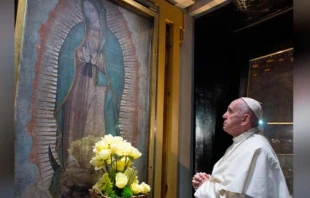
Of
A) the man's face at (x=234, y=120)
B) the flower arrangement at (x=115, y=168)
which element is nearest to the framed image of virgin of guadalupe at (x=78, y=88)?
the flower arrangement at (x=115, y=168)

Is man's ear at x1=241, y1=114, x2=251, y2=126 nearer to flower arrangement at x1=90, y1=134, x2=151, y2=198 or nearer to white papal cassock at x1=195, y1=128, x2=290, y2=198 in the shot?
white papal cassock at x1=195, y1=128, x2=290, y2=198

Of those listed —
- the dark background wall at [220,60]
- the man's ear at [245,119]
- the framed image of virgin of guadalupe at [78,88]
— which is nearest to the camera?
the framed image of virgin of guadalupe at [78,88]

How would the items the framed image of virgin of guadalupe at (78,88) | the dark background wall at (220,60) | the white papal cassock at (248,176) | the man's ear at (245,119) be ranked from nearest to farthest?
1. the framed image of virgin of guadalupe at (78,88)
2. the white papal cassock at (248,176)
3. the man's ear at (245,119)
4. the dark background wall at (220,60)

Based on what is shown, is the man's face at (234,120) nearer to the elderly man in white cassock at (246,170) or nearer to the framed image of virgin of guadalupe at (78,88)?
the elderly man in white cassock at (246,170)

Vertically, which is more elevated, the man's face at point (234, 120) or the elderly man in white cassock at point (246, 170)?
the man's face at point (234, 120)

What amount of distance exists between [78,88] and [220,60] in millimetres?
1666

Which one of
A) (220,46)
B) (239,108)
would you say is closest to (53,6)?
(239,108)

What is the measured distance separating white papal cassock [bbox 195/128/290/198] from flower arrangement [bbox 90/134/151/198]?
18.7 inches

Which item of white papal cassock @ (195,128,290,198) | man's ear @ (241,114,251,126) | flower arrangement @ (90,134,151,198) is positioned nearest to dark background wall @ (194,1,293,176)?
man's ear @ (241,114,251,126)

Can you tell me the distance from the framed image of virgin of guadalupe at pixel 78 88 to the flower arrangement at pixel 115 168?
0.17 metres

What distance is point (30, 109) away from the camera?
1563 millimetres

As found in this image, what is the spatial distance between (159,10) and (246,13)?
2.99 ft

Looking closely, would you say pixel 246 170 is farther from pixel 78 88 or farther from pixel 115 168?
pixel 78 88

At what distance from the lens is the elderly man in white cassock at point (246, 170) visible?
168cm
